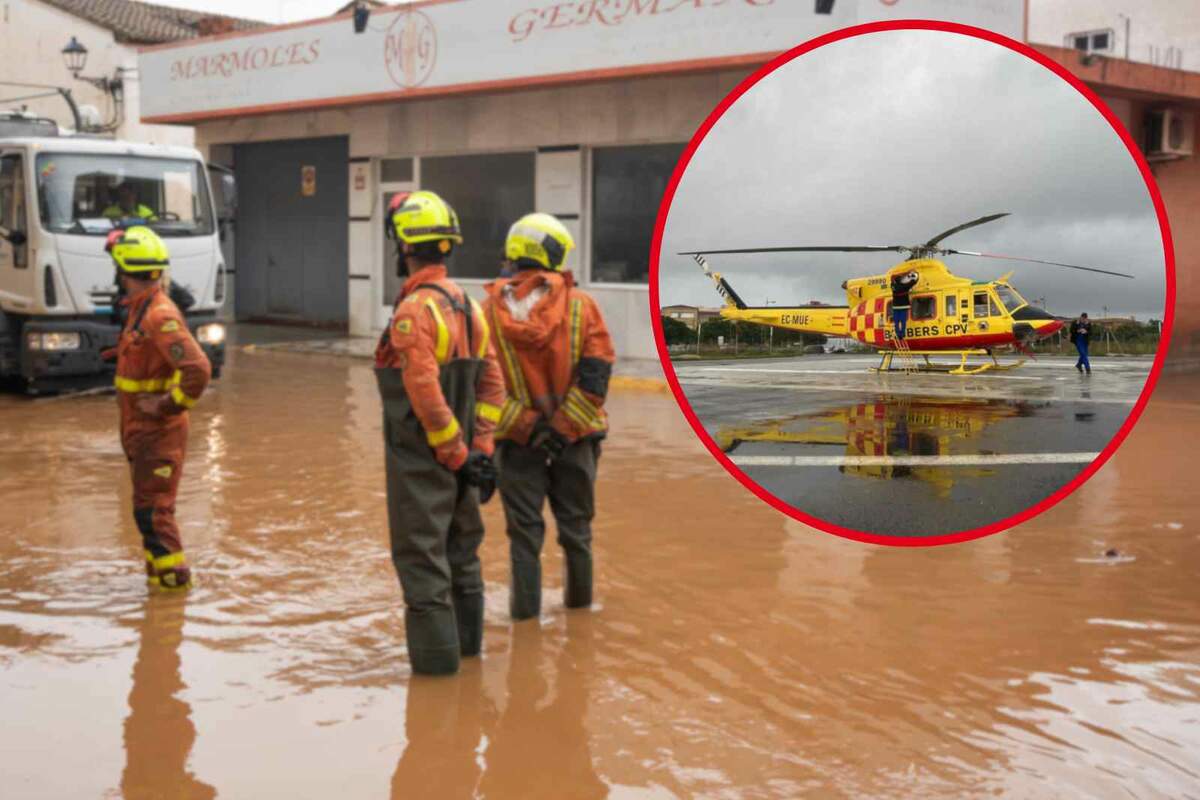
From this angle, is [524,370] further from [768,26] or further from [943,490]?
[768,26]

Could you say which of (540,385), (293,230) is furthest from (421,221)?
(293,230)

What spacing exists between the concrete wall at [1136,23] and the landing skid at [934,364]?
2212 centimetres

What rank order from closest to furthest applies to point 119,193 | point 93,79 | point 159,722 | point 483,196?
point 159,722
point 119,193
point 483,196
point 93,79

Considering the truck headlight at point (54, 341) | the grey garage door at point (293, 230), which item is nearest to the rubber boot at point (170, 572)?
the truck headlight at point (54, 341)

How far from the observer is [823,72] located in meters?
1.23

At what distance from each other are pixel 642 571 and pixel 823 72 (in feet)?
19.0

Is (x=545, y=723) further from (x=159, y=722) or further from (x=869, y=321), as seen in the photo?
(x=869, y=321)

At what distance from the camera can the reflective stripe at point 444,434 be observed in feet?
16.1

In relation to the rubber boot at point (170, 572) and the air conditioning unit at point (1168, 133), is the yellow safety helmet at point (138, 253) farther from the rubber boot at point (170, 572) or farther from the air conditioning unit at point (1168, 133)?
the air conditioning unit at point (1168, 133)

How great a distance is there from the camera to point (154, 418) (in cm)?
628

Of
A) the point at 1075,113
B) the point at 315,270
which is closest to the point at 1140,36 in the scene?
the point at 315,270

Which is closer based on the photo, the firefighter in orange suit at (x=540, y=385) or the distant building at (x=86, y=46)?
the firefighter in orange suit at (x=540, y=385)

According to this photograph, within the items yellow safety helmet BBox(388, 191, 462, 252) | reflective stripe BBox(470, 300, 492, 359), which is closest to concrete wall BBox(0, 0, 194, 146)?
yellow safety helmet BBox(388, 191, 462, 252)

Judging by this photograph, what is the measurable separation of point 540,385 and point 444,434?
3.20 ft
